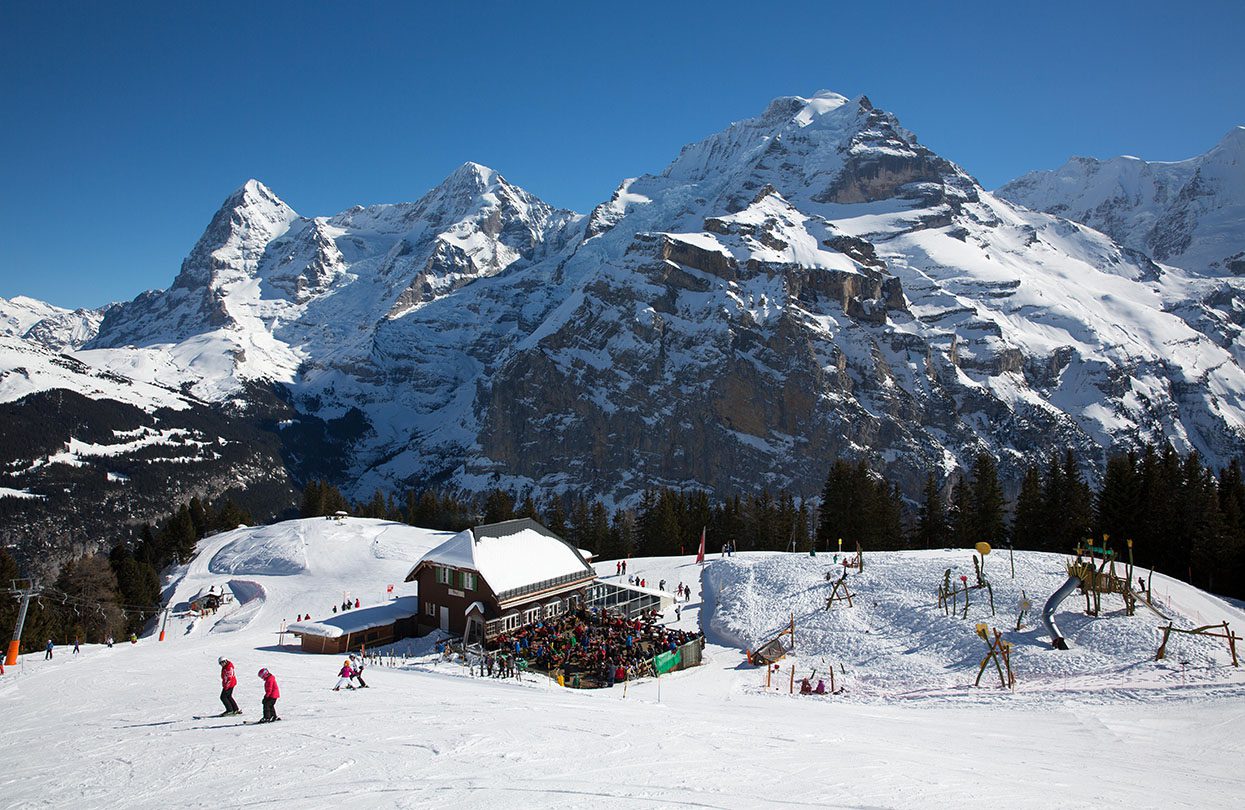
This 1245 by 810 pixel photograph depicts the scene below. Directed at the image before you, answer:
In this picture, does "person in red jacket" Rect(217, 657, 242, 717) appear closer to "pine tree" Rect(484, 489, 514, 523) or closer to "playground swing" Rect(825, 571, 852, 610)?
"playground swing" Rect(825, 571, 852, 610)

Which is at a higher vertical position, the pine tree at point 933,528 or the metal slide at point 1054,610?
the pine tree at point 933,528

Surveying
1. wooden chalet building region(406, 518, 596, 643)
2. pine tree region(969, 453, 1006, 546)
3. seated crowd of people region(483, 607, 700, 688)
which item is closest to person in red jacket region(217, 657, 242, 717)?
seated crowd of people region(483, 607, 700, 688)

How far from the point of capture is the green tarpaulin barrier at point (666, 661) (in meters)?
30.8

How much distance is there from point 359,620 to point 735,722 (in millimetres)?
28077

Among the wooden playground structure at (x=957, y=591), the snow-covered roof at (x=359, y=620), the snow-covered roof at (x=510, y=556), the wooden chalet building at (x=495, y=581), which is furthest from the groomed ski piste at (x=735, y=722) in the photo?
the snow-covered roof at (x=510, y=556)

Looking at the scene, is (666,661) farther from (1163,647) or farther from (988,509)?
(988,509)

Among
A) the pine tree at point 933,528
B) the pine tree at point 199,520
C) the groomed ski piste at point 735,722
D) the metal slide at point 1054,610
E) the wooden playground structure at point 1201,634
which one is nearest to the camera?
the groomed ski piste at point 735,722

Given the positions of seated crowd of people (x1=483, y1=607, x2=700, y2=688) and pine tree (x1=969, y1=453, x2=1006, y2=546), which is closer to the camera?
seated crowd of people (x1=483, y1=607, x2=700, y2=688)

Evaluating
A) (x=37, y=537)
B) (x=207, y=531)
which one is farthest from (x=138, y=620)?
(x=37, y=537)

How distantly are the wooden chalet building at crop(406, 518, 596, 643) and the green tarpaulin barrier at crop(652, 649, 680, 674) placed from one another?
34.9 ft

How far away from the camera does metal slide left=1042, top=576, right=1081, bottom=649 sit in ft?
93.8

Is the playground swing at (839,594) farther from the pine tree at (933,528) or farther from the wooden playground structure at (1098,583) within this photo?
the pine tree at (933,528)

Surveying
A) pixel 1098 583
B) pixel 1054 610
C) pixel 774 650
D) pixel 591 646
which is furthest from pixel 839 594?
pixel 591 646

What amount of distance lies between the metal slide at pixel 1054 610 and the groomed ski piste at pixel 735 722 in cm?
51
